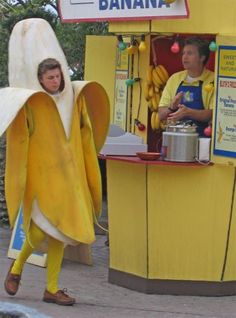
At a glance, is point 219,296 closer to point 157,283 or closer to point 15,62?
point 157,283

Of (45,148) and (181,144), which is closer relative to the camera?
(45,148)

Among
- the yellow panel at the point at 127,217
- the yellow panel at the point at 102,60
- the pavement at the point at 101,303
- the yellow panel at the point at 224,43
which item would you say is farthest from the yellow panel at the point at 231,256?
the yellow panel at the point at 102,60

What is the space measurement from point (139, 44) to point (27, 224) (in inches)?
69.7

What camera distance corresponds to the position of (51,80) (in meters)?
6.09

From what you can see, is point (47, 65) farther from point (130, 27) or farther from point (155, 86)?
point (155, 86)

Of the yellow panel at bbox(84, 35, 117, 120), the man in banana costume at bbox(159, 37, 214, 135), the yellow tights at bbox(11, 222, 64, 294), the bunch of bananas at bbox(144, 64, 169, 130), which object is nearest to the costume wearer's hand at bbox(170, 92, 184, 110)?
the man in banana costume at bbox(159, 37, 214, 135)

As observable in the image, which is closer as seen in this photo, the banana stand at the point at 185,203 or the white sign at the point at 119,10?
the white sign at the point at 119,10

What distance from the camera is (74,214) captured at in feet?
20.0

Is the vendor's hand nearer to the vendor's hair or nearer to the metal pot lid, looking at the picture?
the metal pot lid

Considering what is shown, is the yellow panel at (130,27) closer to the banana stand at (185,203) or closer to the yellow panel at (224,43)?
the banana stand at (185,203)

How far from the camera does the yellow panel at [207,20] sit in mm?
6238

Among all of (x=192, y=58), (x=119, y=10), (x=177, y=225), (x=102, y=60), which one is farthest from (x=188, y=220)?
(x=102, y=60)

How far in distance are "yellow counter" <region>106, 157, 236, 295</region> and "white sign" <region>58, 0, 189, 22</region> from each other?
3.38ft

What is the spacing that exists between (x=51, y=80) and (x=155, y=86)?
129 cm
